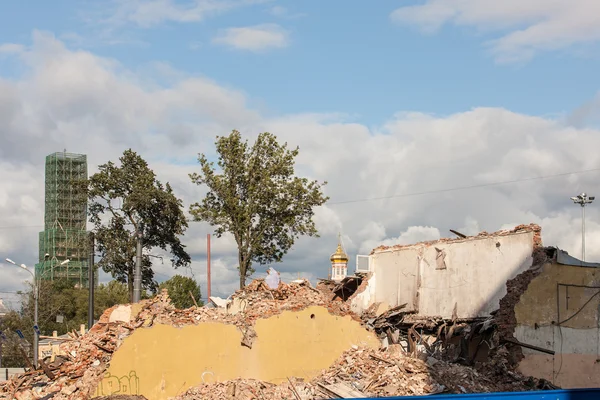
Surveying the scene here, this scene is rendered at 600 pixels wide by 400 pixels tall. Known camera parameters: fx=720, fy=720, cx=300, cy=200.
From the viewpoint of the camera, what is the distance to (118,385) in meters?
17.4

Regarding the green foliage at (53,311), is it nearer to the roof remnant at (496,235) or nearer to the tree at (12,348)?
the tree at (12,348)

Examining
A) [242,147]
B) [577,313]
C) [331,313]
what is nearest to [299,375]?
[331,313]

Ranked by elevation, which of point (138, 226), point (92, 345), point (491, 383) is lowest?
point (491, 383)

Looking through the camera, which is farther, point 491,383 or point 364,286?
point 364,286

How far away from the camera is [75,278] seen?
98.0 m

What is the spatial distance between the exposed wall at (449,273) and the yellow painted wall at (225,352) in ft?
12.3

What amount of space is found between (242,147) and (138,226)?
33.0 ft

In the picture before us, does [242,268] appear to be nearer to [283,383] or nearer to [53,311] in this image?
[283,383]

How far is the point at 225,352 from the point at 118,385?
120 inches

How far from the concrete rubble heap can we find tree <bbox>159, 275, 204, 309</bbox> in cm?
4734

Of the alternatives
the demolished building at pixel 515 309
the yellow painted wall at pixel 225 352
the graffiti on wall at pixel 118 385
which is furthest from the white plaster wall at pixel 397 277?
the graffiti on wall at pixel 118 385

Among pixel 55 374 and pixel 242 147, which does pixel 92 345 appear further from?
pixel 242 147

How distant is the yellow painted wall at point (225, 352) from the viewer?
17.8 metres

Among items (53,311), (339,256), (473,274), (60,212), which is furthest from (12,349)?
(60,212)
